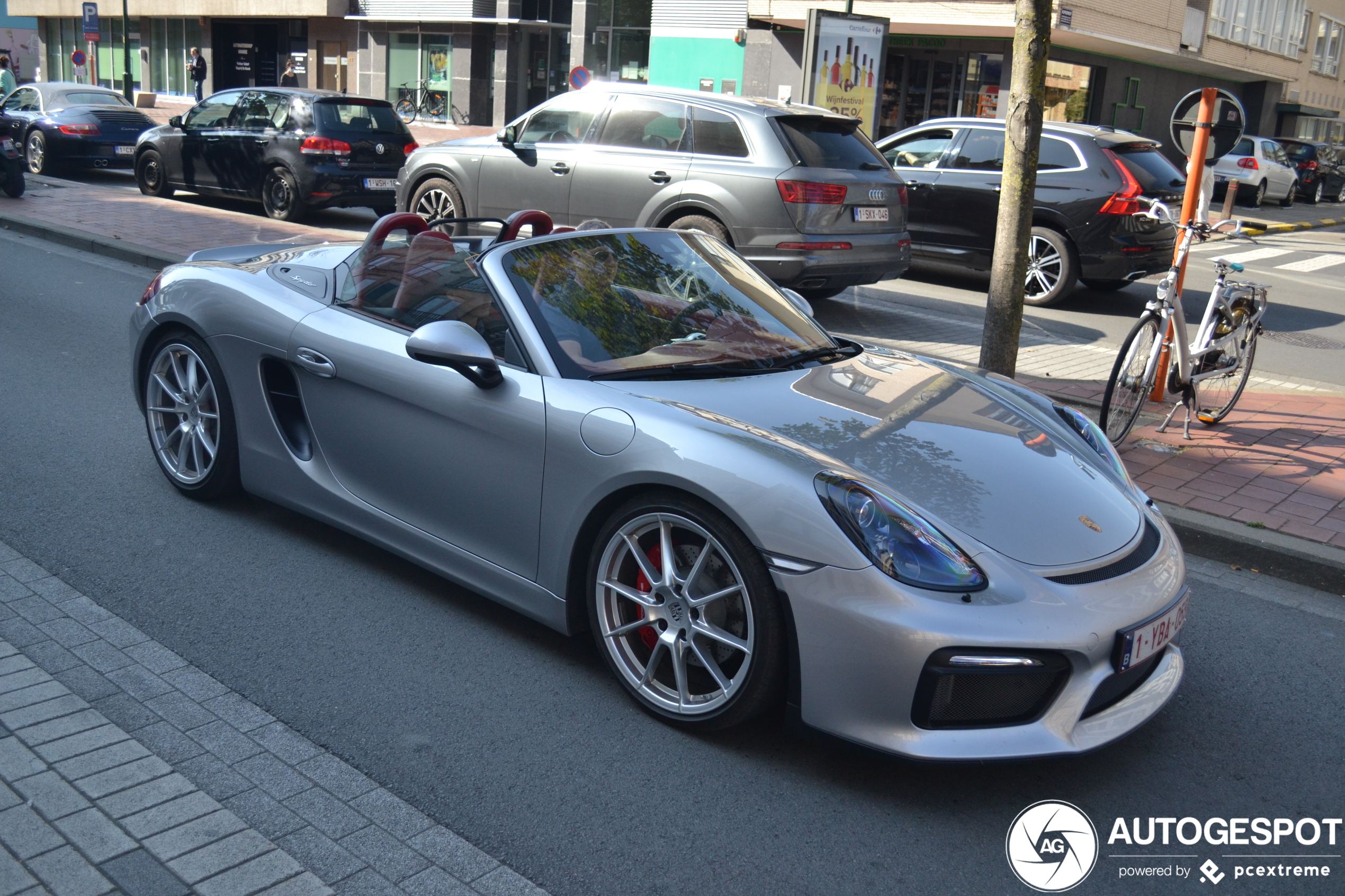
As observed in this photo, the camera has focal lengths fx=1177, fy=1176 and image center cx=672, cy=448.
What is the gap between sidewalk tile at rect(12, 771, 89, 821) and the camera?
2.79m

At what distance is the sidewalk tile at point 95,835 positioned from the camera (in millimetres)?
2656

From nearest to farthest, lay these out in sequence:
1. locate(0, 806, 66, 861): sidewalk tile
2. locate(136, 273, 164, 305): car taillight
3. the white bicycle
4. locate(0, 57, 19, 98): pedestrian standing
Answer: locate(0, 806, 66, 861): sidewalk tile, locate(136, 273, 164, 305): car taillight, the white bicycle, locate(0, 57, 19, 98): pedestrian standing

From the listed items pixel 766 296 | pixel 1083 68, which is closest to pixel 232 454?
pixel 766 296

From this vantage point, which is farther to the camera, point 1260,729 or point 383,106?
point 383,106

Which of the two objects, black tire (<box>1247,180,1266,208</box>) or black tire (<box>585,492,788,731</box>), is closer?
black tire (<box>585,492,788,731</box>)

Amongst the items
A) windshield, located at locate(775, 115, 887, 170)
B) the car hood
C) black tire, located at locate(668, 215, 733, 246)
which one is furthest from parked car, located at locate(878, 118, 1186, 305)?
the car hood

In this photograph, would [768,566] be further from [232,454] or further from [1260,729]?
[232,454]

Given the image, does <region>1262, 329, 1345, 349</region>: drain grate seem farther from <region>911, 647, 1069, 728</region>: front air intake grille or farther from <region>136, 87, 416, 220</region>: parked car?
<region>136, 87, 416, 220</region>: parked car

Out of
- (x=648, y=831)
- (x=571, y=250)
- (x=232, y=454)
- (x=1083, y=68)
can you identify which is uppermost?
(x=1083, y=68)

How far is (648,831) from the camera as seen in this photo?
115 inches

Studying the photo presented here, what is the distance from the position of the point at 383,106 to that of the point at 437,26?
2523cm

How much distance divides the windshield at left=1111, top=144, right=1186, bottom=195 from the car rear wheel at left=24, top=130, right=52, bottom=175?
15.8 meters

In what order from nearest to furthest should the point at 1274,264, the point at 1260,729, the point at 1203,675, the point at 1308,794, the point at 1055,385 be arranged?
the point at 1308,794 → the point at 1260,729 → the point at 1203,675 → the point at 1055,385 → the point at 1274,264
